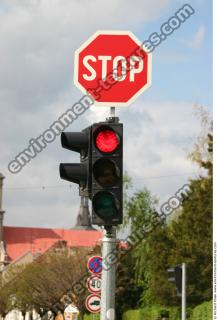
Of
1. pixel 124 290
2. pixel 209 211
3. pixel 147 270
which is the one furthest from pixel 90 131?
pixel 124 290

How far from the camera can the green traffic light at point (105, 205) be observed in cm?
788

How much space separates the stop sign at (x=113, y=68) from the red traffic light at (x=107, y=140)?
1.05 feet

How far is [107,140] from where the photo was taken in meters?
8.02

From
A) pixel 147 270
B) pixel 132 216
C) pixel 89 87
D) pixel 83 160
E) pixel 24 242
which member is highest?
pixel 24 242

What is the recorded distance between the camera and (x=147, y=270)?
61.7 metres

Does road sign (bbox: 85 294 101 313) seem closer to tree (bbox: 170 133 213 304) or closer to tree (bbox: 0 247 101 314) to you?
tree (bbox: 170 133 213 304)

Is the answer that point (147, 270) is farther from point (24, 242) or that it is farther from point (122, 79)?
point (24, 242)

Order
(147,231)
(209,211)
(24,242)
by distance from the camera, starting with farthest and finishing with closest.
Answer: (24,242) < (147,231) < (209,211)

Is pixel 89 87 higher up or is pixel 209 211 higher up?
pixel 209 211

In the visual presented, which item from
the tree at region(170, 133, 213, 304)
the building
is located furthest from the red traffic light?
the building

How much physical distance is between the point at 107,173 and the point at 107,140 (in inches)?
13.9

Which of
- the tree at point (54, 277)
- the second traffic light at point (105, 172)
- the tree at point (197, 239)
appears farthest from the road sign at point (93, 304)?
the tree at point (54, 277)

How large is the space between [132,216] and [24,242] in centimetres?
8000

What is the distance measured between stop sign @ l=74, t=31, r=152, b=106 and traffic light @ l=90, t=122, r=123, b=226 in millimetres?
350
